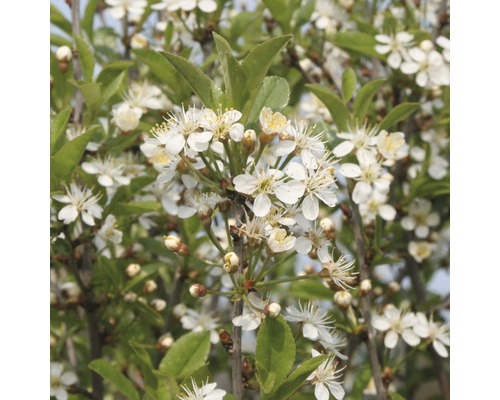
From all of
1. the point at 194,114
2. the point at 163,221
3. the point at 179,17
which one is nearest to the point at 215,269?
the point at 163,221

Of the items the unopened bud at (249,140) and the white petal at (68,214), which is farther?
the white petal at (68,214)

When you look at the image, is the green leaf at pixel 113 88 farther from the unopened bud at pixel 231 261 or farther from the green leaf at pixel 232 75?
the unopened bud at pixel 231 261

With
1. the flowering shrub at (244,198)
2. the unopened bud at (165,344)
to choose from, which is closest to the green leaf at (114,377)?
the flowering shrub at (244,198)

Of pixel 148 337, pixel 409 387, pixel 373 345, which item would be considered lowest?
pixel 409 387

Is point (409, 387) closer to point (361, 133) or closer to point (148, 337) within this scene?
point (148, 337)

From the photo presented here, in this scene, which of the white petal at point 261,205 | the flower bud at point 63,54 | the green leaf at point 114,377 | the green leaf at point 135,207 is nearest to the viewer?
the white petal at point 261,205

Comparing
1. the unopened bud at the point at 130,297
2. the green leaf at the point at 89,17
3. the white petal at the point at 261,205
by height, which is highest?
the white petal at the point at 261,205

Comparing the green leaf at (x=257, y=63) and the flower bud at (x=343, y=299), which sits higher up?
the green leaf at (x=257, y=63)

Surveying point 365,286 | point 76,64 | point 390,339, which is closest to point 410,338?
point 390,339
